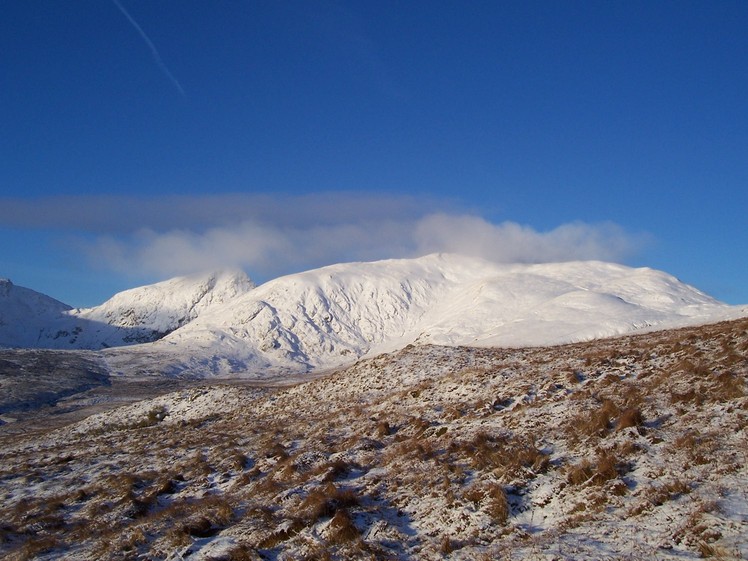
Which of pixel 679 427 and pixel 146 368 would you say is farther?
pixel 146 368

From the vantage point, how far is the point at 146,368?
180875 millimetres

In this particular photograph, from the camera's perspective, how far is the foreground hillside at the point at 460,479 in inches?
401

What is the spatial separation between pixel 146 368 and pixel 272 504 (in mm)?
185263

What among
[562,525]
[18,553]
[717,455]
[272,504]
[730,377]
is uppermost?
[730,377]

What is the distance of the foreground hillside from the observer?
10195mm

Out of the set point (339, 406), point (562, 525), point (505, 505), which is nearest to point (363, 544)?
point (505, 505)

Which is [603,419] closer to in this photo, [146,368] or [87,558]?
[87,558]

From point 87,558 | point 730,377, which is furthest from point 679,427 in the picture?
point 87,558

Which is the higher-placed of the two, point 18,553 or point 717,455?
point 717,455

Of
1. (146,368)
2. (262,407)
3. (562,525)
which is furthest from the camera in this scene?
(146,368)

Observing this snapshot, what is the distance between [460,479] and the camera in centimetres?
1337

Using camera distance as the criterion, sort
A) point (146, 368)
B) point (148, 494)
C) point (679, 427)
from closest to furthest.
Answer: point (679, 427), point (148, 494), point (146, 368)

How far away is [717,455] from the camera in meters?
11.5

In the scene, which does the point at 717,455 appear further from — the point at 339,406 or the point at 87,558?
the point at 339,406
